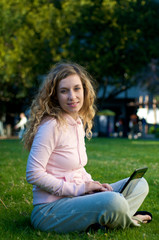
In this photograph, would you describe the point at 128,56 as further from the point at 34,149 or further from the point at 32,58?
the point at 34,149

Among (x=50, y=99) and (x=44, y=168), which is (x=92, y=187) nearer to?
(x=44, y=168)

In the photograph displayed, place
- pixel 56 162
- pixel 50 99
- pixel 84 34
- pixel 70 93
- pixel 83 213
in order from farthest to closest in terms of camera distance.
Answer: pixel 84 34 < pixel 50 99 < pixel 70 93 < pixel 56 162 < pixel 83 213

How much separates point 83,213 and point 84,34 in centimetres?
3066

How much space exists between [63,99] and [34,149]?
24.0 inches

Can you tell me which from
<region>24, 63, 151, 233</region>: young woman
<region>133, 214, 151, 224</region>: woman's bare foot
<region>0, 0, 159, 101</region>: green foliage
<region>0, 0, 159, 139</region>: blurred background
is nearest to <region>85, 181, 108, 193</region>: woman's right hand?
<region>24, 63, 151, 233</region>: young woman

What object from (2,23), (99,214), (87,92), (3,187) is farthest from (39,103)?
(2,23)

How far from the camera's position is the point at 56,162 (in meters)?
3.79

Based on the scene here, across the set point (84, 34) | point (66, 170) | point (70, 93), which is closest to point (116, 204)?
point (66, 170)

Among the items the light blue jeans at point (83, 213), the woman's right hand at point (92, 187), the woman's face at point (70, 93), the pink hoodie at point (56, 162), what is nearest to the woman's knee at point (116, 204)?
the light blue jeans at point (83, 213)

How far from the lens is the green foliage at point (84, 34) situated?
31.9m

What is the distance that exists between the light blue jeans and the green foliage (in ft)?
92.4

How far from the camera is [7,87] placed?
4047cm

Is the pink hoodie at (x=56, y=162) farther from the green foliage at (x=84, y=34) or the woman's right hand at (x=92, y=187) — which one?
the green foliage at (x=84, y=34)

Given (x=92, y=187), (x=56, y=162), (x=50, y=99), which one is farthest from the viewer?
(x=50, y=99)
